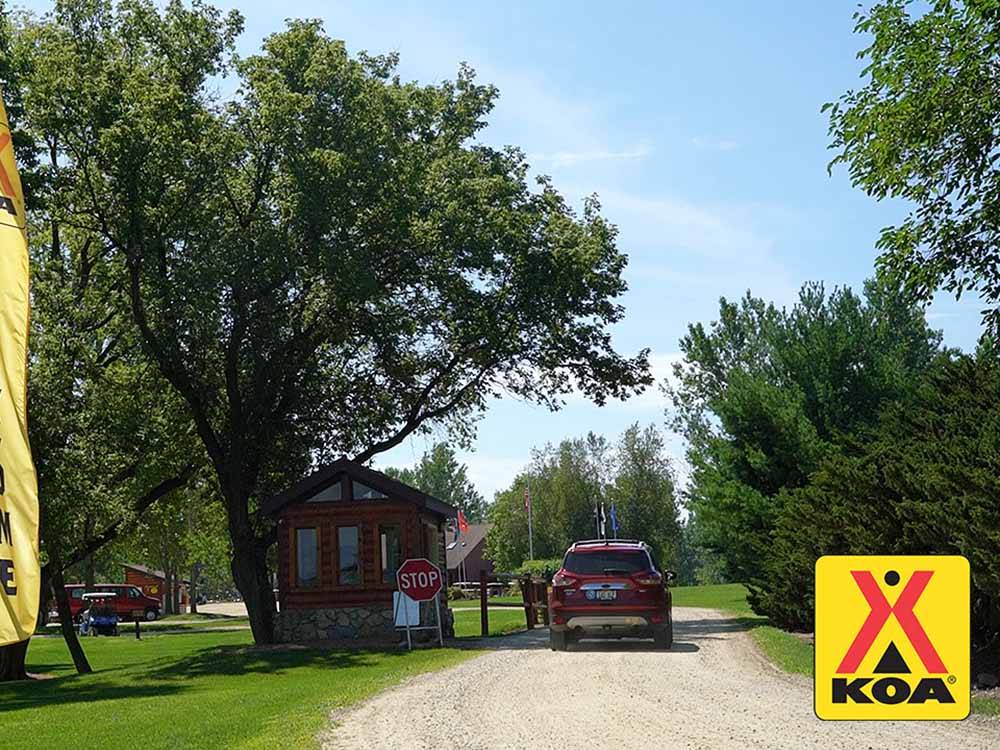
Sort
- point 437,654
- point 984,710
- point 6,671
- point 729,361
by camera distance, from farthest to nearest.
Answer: point 729,361 < point 6,671 < point 437,654 < point 984,710

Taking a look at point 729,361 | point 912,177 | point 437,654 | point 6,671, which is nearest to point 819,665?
point 912,177

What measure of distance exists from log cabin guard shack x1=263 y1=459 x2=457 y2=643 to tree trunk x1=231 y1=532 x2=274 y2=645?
31.0 inches

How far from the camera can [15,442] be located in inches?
170

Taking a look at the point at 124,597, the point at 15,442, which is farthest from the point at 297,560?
the point at 124,597

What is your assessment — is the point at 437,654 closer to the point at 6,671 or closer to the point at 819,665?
the point at 6,671

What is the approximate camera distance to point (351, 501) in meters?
30.0

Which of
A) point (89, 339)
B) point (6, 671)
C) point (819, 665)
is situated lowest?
point (6, 671)

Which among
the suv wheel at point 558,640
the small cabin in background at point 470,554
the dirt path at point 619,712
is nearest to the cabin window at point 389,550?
the suv wheel at point 558,640

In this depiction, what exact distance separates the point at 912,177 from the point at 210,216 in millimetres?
16437

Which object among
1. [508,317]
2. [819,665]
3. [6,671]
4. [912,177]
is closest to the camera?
[819,665]

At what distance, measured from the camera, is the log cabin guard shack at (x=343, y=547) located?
2984cm

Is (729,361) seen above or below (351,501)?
above

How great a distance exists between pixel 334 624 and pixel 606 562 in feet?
31.7

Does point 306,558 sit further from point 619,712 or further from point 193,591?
point 193,591
